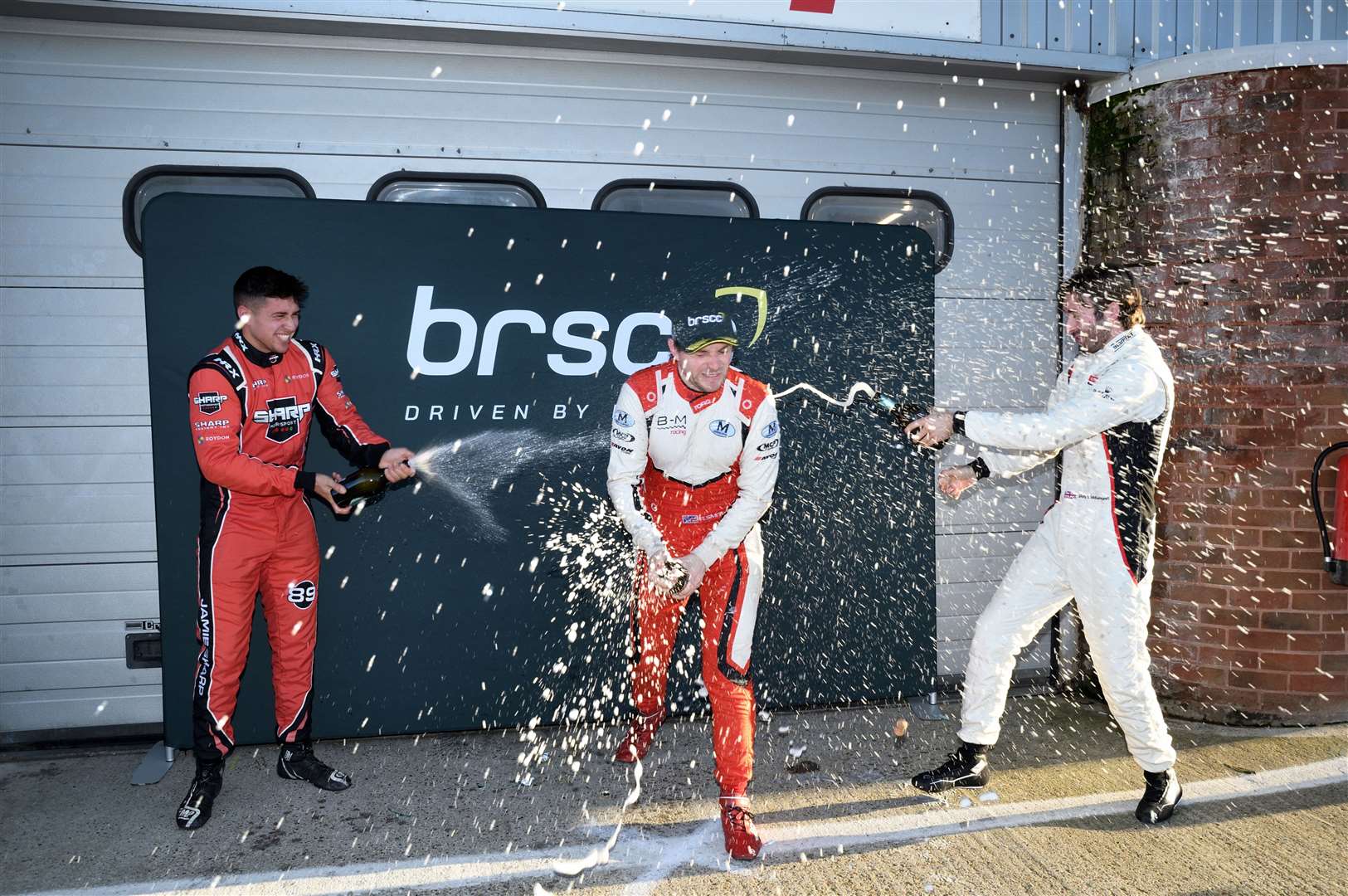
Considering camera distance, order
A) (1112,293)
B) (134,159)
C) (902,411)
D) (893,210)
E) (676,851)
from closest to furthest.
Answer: (676,851)
(1112,293)
(902,411)
(134,159)
(893,210)

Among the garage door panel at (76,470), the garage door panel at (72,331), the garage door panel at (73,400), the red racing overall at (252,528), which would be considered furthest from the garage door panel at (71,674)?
the garage door panel at (72,331)

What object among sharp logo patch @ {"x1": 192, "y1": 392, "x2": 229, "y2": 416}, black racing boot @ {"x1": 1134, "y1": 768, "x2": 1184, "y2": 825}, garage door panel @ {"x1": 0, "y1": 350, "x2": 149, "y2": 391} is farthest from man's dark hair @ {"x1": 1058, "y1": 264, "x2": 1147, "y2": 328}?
garage door panel @ {"x1": 0, "y1": 350, "x2": 149, "y2": 391}

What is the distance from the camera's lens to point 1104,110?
18.6 feet

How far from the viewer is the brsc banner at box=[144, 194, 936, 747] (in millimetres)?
4590

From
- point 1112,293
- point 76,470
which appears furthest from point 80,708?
point 1112,293

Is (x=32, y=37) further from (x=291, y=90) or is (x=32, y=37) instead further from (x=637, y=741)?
(x=637, y=741)

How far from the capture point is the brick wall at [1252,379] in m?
5.06

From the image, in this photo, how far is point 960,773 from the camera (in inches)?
169

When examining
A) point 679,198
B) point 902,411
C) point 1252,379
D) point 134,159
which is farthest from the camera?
point 679,198

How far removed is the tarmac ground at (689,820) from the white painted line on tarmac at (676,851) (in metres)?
0.01

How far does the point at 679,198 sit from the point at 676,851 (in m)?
3.47

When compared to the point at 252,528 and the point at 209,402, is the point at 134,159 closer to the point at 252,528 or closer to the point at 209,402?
the point at 209,402

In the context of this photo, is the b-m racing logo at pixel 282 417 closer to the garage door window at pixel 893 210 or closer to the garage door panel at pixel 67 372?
the garage door panel at pixel 67 372

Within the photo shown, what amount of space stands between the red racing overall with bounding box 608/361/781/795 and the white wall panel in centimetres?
177
